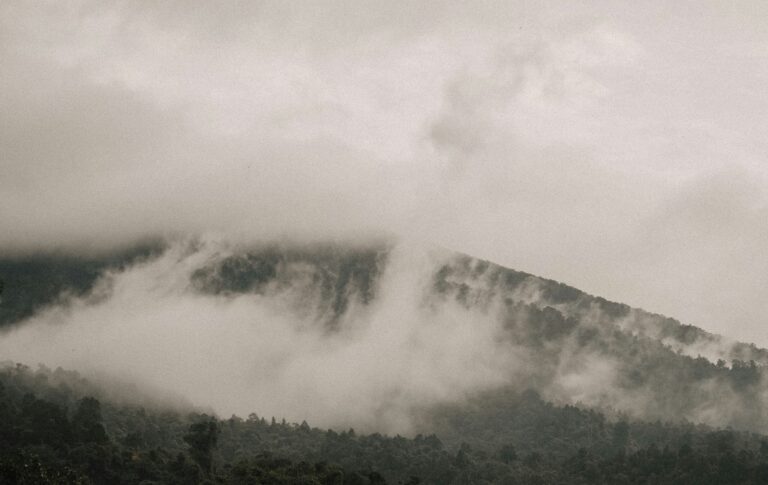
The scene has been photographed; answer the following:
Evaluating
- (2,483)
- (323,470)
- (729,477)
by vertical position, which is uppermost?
(729,477)

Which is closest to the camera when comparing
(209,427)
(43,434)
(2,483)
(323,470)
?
(2,483)

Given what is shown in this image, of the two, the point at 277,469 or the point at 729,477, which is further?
the point at 729,477

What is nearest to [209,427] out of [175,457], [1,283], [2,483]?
[175,457]

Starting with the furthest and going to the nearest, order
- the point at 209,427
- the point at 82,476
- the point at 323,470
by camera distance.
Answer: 1. the point at 209,427
2. the point at 323,470
3. the point at 82,476

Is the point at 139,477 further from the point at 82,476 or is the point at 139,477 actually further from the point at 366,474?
the point at 366,474

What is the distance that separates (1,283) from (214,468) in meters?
54.1

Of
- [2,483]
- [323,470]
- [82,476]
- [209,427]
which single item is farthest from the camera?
[209,427]

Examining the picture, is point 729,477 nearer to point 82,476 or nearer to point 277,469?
point 277,469

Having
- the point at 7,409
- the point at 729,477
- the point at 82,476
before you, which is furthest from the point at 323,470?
the point at 729,477

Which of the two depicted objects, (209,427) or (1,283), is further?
(209,427)

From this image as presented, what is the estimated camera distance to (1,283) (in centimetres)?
16325

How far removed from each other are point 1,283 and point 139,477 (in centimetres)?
4113

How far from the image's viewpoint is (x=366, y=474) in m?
177

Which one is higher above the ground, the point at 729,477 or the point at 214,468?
the point at 729,477
